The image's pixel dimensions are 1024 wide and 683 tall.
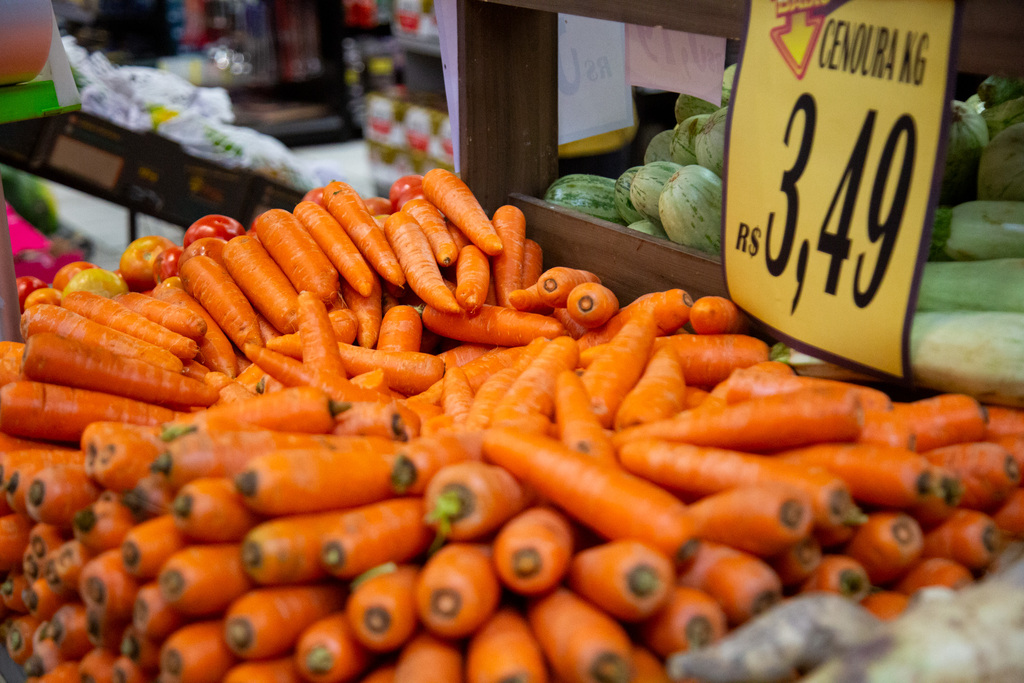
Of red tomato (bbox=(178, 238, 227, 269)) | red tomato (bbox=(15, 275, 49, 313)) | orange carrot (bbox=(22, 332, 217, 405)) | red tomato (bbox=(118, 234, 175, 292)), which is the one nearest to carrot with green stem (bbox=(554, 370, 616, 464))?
orange carrot (bbox=(22, 332, 217, 405))

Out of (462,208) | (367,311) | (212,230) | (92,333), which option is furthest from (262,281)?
(212,230)

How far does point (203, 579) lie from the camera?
2.99 feet

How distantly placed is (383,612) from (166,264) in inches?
58.9

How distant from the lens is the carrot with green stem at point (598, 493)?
910 mm

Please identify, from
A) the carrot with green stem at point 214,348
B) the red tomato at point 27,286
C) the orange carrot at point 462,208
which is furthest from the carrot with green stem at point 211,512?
the red tomato at point 27,286

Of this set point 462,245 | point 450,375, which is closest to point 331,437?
point 450,375

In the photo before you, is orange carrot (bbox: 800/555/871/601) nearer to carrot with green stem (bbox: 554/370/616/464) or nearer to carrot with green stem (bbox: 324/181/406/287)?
carrot with green stem (bbox: 554/370/616/464)

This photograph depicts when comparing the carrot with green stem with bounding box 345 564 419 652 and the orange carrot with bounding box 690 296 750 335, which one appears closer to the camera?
the carrot with green stem with bounding box 345 564 419 652

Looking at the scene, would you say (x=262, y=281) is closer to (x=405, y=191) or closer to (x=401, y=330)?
(x=401, y=330)

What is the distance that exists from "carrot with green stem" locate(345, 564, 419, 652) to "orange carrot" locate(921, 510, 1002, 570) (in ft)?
2.04

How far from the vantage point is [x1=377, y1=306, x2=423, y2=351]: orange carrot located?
5.47ft

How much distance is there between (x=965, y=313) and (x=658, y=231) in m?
0.73

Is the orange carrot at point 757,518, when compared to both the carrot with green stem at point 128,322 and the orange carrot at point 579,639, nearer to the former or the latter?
the orange carrot at point 579,639

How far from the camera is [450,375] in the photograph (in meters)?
1.50
